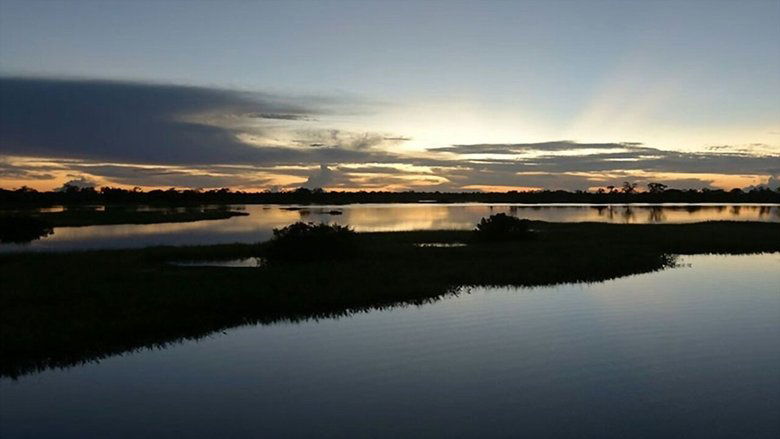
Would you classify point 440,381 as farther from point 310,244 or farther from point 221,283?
point 310,244

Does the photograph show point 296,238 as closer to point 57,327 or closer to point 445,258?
point 445,258

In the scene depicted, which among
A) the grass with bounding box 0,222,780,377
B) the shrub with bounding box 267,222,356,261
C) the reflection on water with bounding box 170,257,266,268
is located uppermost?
the shrub with bounding box 267,222,356,261

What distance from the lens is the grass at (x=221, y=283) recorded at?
19609 mm

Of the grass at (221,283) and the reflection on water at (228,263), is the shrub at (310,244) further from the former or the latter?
the reflection on water at (228,263)

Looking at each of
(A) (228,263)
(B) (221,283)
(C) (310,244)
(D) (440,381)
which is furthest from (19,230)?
(D) (440,381)

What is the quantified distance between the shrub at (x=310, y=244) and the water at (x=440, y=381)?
510 inches

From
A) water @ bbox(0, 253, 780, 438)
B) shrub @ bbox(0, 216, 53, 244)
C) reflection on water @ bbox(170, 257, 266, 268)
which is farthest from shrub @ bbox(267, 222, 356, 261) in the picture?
shrub @ bbox(0, 216, 53, 244)

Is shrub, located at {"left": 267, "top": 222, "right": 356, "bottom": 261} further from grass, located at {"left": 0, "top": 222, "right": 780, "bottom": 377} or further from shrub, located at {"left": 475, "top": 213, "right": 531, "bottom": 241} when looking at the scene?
shrub, located at {"left": 475, "top": 213, "right": 531, "bottom": 241}

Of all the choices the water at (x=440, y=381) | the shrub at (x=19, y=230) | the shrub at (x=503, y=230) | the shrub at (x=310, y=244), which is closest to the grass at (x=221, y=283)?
the shrub at (x=310, y=244)

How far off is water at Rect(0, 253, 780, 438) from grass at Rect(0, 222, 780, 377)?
1.47 meters

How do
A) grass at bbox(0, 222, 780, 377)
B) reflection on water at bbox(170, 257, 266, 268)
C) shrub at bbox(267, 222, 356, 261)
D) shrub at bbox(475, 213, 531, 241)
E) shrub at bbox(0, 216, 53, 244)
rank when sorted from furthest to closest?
shrub at bbox(0, 216, 53, 244) < shrub at bbox(475, 213, 531, 241) < reflection on water at bbox(170, 257, 266, 268) < shrub at bbox(267, 222, 356, 261) < grass at bbox(0, 222, 780, 377)

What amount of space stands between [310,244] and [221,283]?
9.49 meters

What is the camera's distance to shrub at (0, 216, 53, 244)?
61.8 meters

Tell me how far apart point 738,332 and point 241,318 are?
55.8 ft
